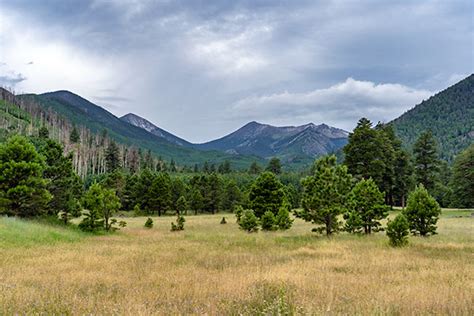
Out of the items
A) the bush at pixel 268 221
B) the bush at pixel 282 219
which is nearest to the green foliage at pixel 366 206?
the bush at pixel 282 219

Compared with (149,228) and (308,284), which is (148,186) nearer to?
(149,228)

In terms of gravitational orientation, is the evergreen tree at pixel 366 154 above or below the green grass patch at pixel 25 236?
above

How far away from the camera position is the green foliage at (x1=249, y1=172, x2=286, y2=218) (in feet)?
110

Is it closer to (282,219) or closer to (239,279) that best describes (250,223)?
(282,219)

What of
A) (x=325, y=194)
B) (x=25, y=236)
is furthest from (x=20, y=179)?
(x=325, y=194)

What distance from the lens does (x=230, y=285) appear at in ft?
34.0

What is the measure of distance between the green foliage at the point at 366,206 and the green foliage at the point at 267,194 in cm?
735

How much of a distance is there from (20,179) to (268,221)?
1894 cm

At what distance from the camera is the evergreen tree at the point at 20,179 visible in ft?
90.7

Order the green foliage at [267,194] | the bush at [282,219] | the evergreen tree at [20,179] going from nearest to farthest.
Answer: the evergreen tree at [20,179]
the bush at [282,219]
the green foliage at [267,194]

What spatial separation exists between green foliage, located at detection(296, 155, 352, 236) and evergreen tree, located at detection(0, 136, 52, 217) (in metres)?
18.9

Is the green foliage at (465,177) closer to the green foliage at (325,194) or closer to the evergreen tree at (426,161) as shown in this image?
the evergreen tree at (426,161)

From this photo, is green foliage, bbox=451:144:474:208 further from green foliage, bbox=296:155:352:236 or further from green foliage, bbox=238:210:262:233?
green foliage, bbox=238:210:262:233

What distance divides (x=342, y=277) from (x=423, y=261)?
5610 millimetres
